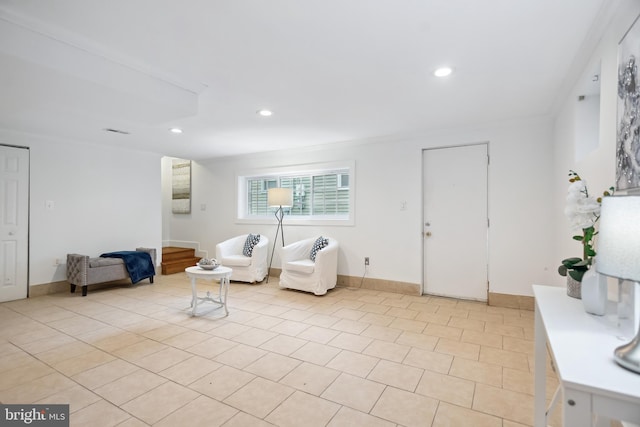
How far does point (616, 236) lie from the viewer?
947 millimetres

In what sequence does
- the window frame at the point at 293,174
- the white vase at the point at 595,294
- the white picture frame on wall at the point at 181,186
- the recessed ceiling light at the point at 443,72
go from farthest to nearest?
the white picture frame on wall at the point at 181,186, the window frame at the point at 293,174, the recessed ceiling light at the point at 443,72, the white vase at the point at 595,294

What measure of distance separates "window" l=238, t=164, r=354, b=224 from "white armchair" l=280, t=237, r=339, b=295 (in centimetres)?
60

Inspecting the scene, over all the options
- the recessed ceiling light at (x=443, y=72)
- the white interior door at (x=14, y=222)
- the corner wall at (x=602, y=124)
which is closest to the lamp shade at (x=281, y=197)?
the recessed ceiling light at (x=443, y=72)

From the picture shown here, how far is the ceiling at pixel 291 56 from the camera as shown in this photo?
1.79 m

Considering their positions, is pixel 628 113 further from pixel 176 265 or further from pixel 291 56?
→ pixel 176 265

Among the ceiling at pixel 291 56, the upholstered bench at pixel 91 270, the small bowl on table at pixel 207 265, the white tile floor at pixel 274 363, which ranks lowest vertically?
the white tile floor at pixel 274 363

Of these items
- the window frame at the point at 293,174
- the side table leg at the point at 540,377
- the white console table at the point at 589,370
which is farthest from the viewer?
the window frame at the point at 293,174

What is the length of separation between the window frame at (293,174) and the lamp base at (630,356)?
4051 mm

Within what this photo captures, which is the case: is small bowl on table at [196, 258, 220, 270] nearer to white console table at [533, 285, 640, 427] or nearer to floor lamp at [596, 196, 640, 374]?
white console table at [533, 285, 640, 427]

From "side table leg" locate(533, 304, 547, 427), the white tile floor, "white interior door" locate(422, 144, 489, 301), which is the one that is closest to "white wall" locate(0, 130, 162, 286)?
the white tile floor

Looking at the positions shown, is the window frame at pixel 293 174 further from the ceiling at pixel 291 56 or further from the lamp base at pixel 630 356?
the lamp base at pixel 630 356

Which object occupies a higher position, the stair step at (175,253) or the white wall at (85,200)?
the white wall at (85,200)

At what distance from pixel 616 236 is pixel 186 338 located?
10.1ft

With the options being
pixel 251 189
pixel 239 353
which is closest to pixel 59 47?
pixel 239 353
